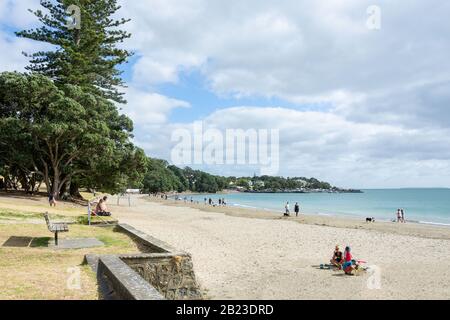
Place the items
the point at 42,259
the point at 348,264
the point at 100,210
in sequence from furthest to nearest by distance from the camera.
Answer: the point at 100,210 → the point at 348,264 → the point at 42,259

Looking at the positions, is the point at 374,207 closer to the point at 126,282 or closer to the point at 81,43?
the point at 81,43

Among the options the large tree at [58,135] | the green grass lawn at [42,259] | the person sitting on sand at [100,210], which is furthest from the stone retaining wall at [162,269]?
the large tree at [58,135]

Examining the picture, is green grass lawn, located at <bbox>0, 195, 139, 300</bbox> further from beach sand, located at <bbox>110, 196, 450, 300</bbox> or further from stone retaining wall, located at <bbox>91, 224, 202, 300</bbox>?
beach sand, located at <bbox>110, 196, 450, 300</bbox>

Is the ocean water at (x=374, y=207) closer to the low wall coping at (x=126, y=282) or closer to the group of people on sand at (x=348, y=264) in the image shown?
the group of people on sand at (x=348, y=264)

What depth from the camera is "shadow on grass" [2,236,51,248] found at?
9.68m

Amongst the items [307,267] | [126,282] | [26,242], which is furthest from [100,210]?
[126,282]

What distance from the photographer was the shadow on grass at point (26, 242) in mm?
9680

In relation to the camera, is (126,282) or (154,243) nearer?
(126,282)

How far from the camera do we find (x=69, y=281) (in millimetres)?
6277

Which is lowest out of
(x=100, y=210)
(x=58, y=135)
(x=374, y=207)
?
(x=374, y=207)

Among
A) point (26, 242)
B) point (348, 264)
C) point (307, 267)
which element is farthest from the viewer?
point (307, 267)

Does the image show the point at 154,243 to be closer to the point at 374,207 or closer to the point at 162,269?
the point at 162,269

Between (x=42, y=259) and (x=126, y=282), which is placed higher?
(x=126, y=282)

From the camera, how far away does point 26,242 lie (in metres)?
10.2
